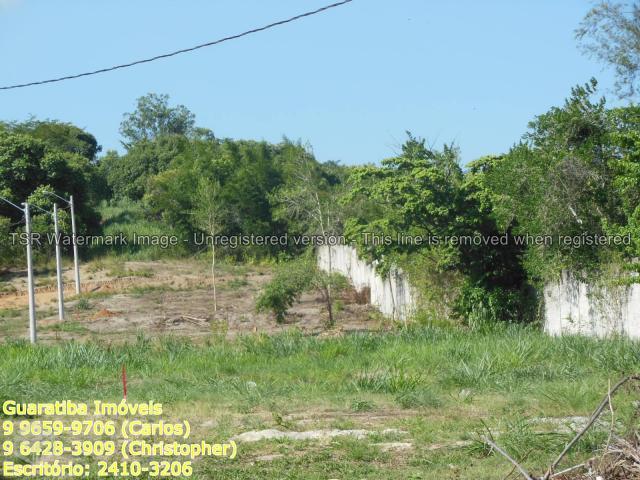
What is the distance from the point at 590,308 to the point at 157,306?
20028 mm

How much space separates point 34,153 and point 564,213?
38441mm

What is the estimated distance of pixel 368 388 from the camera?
12.2 m

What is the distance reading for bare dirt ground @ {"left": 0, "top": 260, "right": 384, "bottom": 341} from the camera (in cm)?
2783

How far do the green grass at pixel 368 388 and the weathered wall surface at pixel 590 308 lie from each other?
1679mm

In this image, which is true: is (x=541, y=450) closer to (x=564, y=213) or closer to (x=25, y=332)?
(x=564, y=213)

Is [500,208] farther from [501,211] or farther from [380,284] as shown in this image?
[380,284]

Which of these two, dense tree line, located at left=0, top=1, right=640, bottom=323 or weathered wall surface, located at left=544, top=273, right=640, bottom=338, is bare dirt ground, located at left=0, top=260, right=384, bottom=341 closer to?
dense tree line, located at left=0, top=1, right=640, bottom=323

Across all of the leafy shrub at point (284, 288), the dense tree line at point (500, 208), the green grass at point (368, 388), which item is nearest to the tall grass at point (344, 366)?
the green grass at point (368, 388)

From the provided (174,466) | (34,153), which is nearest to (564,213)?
(174,466)

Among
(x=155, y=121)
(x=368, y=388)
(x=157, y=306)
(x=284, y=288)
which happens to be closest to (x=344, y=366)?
(x=368, y=388)

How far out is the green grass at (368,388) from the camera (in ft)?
27.2

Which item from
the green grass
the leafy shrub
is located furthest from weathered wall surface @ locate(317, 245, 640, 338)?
the leafy shrub

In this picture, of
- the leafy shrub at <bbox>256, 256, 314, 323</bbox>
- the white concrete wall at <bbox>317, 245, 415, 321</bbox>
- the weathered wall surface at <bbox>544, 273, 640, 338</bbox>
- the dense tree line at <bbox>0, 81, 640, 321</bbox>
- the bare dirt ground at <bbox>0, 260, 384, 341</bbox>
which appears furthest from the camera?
the white concrete wall at <bbox>317, 245, 415, 321</bbox>

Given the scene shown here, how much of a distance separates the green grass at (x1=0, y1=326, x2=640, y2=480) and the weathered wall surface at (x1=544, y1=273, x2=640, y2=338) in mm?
1679
